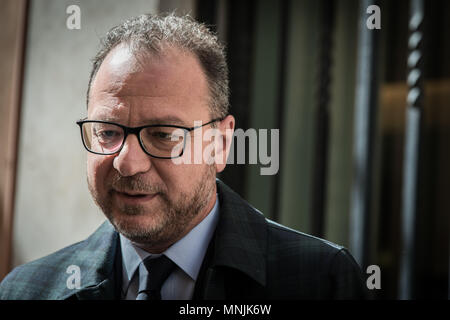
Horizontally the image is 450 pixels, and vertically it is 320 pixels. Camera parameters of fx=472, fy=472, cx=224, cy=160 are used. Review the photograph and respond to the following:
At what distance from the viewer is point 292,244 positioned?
2.01ft

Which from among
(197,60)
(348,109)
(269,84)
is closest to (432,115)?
(348,109)

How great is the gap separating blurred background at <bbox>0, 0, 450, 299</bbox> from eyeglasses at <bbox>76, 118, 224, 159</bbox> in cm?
21

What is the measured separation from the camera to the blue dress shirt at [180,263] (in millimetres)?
610

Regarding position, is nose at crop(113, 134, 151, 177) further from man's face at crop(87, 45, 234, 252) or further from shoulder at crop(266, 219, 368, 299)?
shoulder at crop(266, 219, 368, 299)

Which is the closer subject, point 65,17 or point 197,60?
point 197,60

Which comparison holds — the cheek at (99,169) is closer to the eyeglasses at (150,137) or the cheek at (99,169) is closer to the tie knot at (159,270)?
the eyeglasses at (150,137)

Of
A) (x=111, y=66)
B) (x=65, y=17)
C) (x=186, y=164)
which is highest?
(x=65, y=17)

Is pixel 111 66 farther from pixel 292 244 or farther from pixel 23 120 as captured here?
pixel 23 120

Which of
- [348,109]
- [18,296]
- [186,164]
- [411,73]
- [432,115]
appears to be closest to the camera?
[186,164]

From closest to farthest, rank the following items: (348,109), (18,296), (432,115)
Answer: (18,296) → (348,109) → (432,115)

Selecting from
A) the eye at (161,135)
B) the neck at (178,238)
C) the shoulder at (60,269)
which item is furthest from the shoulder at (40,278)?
the eye at (161,135)

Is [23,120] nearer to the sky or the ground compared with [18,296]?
nearer to the sky

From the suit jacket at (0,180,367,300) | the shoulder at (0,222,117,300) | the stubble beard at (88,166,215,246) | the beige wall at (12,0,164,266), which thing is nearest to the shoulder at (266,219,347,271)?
the suit jacket at (0,180,367,300)

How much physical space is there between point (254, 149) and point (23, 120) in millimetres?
484
